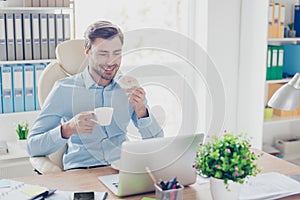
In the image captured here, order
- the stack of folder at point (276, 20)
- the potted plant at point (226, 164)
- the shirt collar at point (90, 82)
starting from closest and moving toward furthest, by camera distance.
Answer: the potted plant at point (226, 164)
the shirt collar at point (90, 82)
the stack of folder at point (276, 20)

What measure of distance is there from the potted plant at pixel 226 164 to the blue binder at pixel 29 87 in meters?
1.89

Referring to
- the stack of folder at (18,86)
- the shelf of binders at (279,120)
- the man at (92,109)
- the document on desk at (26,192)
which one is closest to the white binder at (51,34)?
the stack of folder at (18,86)

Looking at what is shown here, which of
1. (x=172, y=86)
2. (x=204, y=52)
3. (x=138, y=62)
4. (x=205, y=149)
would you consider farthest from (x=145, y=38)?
(x=205, y=149)

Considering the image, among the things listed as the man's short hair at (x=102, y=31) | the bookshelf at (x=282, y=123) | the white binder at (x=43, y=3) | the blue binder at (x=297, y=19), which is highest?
the white binder at (x=43, y=3)

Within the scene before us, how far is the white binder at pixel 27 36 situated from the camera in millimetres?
3041

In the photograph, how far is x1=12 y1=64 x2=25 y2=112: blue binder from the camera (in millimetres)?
3080

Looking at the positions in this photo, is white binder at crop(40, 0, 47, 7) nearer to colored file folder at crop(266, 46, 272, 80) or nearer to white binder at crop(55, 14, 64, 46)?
white binder at crop(55, 14, 64, 46)

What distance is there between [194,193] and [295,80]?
1.86 ft

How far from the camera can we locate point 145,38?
2691 millimetres

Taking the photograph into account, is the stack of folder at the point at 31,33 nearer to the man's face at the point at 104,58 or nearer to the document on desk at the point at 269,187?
the man's face at the point at 104,58

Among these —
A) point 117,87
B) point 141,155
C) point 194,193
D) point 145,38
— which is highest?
point 145,38

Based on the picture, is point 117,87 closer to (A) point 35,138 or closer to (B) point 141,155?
(A) point 35,138

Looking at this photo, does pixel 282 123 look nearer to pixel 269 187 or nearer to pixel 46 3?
pixel 46 3

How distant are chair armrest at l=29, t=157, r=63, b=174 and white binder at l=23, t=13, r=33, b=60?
1.16 m
